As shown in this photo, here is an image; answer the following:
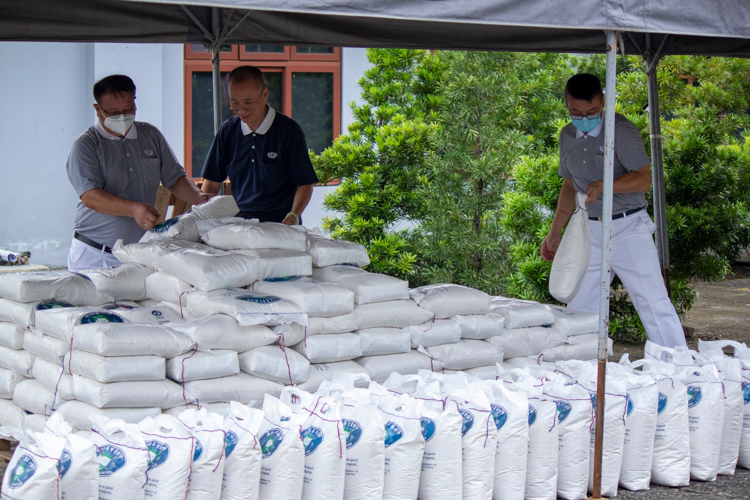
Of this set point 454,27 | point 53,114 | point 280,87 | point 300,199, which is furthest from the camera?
point 280,87

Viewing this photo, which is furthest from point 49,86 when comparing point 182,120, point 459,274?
point 459,274

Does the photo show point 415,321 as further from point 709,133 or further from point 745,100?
point 745,100

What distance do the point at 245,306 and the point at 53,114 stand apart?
5982 millimetres

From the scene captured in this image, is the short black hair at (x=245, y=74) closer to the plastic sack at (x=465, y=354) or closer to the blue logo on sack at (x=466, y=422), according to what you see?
the plastic sack at (x=465, y=354)

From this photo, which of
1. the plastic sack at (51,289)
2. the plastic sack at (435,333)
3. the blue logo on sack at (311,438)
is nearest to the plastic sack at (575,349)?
the plastic sack at (435,333)

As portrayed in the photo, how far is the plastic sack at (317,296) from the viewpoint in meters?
3.12

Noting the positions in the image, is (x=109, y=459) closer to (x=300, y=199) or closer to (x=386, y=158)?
(x=300, y=199)

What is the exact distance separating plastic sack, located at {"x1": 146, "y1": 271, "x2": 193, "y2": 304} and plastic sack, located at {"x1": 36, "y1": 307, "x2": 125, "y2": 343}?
31 centimetres

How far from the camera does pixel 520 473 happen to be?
2.92 meters

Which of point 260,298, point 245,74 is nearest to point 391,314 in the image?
point 260,298

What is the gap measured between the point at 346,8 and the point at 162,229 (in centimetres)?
177

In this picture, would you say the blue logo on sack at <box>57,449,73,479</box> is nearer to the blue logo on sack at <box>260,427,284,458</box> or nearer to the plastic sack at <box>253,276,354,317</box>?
the blue logo on sack at <box>260,427,284,458</box>

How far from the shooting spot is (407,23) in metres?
4.95

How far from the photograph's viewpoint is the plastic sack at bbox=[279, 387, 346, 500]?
8.52 ft
